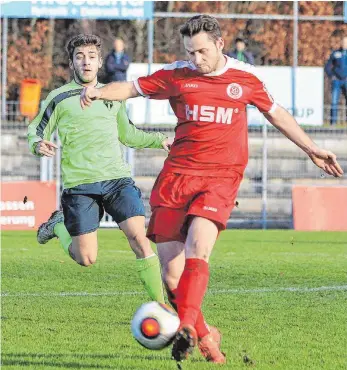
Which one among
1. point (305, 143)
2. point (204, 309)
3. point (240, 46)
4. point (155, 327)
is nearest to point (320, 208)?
point (240, 46)

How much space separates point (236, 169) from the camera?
7895mm

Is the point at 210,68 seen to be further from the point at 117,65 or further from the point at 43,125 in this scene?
the point at 117,65

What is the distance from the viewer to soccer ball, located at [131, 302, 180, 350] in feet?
23.2

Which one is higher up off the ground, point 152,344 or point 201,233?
point 201,233

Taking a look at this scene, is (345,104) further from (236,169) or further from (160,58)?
(236,169)

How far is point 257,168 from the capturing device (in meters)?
24.3

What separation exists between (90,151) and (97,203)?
0.43m

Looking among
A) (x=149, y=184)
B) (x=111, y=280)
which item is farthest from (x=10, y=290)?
(x=149, y=184)

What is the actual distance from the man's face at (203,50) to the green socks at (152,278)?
89.2 inches

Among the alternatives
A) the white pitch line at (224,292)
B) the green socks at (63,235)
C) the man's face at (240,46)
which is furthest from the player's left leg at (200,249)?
the man's face at (240,46)

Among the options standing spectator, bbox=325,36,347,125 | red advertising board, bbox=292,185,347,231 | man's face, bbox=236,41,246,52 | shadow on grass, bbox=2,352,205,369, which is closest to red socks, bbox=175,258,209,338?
shadow on grass, bbox=2,352,205,369

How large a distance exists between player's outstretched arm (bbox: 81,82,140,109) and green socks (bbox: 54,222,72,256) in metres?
2.96

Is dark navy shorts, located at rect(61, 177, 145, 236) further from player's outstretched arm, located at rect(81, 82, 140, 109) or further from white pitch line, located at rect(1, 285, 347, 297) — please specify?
player's outstretched arm, located at rect(81, 82, 140, 109)

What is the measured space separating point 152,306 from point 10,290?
16.4 feet
